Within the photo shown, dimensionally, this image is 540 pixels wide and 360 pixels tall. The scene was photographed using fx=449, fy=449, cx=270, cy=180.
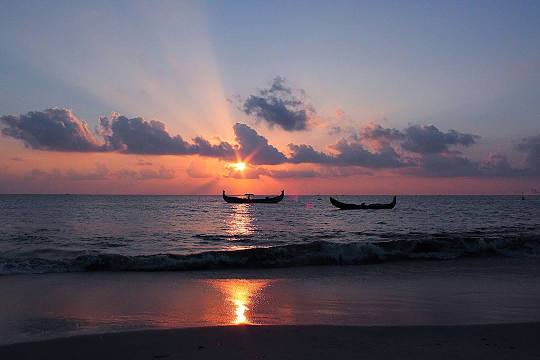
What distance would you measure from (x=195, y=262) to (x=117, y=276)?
3.60 meters

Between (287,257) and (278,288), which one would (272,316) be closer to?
(278,288)

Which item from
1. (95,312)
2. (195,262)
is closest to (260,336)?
(95,312)

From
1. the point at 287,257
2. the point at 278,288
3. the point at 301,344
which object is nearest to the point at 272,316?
the point at 301,344

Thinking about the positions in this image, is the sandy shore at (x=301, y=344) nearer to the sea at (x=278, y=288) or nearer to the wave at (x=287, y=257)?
the sea at (x=278, y=288)

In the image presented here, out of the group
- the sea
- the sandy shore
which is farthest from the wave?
the sandy shore

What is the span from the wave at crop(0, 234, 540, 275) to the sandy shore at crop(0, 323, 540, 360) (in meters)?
9.28

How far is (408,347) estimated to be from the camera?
7.08m

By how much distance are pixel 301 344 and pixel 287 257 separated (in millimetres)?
11466

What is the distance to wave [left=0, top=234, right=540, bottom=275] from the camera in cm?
1639

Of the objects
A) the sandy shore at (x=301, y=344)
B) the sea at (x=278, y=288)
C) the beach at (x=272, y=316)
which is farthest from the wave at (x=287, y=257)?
the sandy shore at (x=301, y=344)

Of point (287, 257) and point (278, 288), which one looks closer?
point (278, 288)

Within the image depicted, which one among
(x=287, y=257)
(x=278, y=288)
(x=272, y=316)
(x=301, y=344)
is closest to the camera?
→ (x=301, y=344)

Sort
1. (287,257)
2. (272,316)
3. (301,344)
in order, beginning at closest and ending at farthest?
(301,344) < (272,316) < (287,257)

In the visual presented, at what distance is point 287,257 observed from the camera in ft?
61.3
